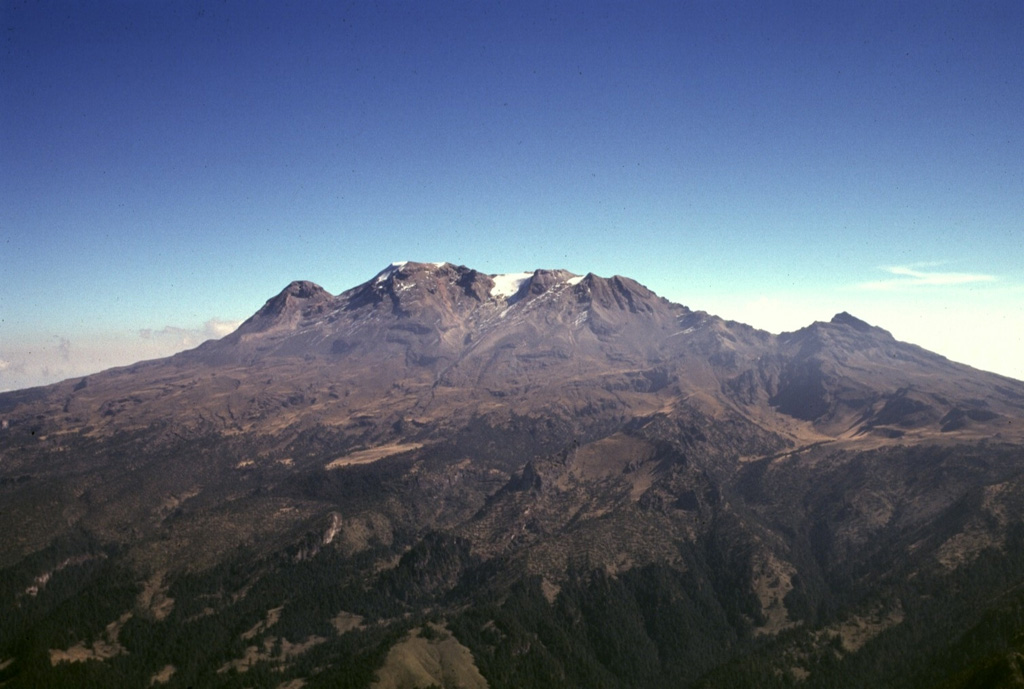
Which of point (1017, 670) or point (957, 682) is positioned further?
point (957, 682)
